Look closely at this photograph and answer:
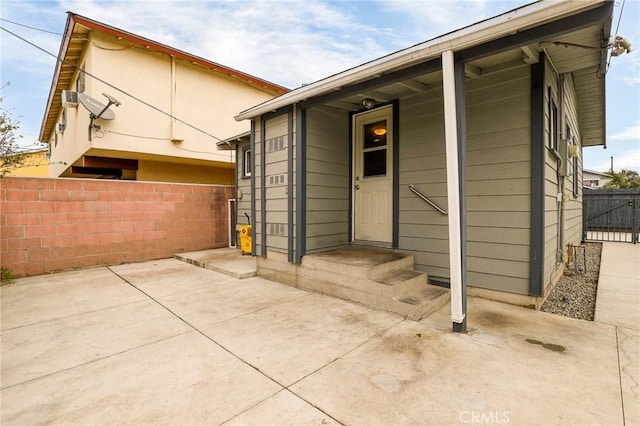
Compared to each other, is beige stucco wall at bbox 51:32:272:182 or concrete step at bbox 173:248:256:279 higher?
beige stucco wall at bbox 51:32:272:182

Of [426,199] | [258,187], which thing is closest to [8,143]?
[258,187]

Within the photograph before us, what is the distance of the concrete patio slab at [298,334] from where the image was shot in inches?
83.8

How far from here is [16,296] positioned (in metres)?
3.76

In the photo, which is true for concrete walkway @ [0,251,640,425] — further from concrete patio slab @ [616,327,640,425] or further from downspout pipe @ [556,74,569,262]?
downspout pipe @ [556,74,569,262]

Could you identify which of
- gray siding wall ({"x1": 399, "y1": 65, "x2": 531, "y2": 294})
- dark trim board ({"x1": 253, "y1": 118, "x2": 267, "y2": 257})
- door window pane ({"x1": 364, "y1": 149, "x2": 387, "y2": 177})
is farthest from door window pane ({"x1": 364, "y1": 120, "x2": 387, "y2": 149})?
dark trim board ({"x1": 253, "y1": 118, "x2": 267, "y2": 257})

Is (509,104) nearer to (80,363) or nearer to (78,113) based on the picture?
(80,363)

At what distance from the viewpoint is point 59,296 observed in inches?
148

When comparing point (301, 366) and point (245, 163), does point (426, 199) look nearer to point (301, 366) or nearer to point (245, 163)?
point (301, 366)

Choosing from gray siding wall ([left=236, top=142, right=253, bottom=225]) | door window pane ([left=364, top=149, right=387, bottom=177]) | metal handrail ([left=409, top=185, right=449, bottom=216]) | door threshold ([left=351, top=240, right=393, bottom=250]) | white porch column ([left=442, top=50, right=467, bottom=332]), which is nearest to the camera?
white porch column ([left=442, top=50, right=467, bottom=332])

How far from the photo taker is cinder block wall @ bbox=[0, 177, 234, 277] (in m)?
4.72

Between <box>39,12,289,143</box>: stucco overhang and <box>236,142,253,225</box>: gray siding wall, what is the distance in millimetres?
2865

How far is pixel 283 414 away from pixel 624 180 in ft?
86.2

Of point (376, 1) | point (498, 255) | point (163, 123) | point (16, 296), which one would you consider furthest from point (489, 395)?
point (163, 123)

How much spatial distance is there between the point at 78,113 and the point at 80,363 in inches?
316
